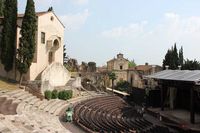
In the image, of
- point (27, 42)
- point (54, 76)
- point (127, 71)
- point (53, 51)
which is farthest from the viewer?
point (127, 71)

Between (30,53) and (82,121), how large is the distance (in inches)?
490

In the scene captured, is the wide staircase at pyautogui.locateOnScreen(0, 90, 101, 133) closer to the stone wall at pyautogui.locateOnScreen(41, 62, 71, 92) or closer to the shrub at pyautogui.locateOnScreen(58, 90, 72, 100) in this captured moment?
the shrub at pyautogui.locateOnScreen(58, 90, 72, 100)

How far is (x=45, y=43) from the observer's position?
41844mm

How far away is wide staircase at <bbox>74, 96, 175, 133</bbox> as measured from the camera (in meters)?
26.8

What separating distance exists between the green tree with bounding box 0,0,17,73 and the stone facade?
1013 millimetres

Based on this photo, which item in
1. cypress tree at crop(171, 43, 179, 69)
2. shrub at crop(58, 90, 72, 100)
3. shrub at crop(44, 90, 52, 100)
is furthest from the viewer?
cypress tree at crop(171, 43, 179, 69)

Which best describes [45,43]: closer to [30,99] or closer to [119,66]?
[30,99]

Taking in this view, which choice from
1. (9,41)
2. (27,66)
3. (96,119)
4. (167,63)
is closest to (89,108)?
(96,119)

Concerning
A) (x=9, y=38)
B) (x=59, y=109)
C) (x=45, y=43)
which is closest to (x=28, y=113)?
(x=59, y=109)

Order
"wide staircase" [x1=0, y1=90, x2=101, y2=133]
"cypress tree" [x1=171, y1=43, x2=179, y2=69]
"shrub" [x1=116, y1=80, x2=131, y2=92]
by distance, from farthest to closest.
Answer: "cypress tree" [x1=171, y1=43, x2=179, y2=69] < "shrub" [x1=116, y1=80, x2=131, y2=92] < "wide staircase" [x1=0, y1=90, x2=101, y2=133]

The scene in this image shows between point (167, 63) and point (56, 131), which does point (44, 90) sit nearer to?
point (56, 131)

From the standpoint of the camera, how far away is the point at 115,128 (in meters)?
26.4

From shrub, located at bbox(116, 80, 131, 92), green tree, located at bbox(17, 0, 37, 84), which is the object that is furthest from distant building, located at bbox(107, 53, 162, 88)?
green tree, located at bbox(17, 0, 37, 84)

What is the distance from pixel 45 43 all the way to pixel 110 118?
15167mm
